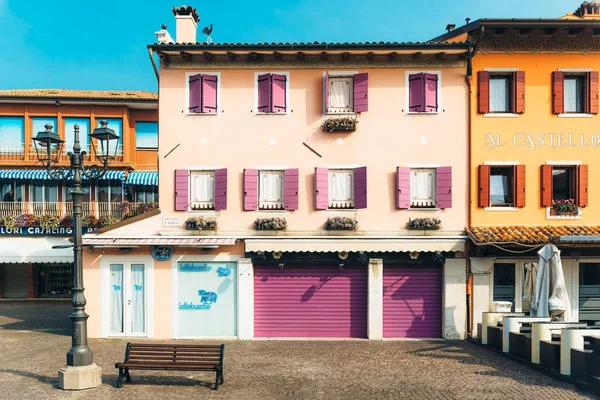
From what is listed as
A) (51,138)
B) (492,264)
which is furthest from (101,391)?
(492,264)

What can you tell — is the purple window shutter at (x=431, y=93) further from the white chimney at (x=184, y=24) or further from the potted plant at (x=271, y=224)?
the white chimney at (x=184, y=24)

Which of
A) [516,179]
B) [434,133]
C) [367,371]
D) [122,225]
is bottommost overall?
[367,371]

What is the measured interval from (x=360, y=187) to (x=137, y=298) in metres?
8.36

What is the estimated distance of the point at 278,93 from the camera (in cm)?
1398

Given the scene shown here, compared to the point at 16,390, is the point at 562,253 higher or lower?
higher

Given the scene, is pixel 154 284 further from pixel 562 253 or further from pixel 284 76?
pixel 562 253

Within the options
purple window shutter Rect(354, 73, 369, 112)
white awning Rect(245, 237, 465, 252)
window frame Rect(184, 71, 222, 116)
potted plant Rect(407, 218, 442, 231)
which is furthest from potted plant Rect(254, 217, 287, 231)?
purple window shutter Rect(354, 73, 369, 112)

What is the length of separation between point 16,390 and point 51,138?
221 inches

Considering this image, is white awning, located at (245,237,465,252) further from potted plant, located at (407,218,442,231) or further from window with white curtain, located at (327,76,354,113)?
window with white curtain, located at (327,76,354,113)

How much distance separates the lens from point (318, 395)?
8891 mm

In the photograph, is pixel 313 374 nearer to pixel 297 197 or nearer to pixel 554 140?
pixel 297 197

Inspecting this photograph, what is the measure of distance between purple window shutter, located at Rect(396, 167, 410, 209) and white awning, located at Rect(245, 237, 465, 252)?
3.93 ft

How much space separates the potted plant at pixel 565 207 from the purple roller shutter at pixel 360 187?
634 centimetres

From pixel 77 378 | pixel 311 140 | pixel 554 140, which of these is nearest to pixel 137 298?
pixel 77 378
